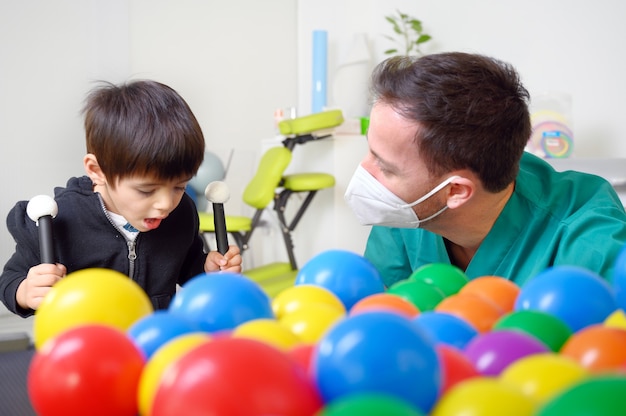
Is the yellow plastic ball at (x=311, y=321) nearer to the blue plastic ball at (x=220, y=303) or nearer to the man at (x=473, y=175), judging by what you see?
the blue plastic ball at (x=220, y=303)

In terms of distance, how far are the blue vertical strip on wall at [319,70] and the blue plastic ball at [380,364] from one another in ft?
12.1

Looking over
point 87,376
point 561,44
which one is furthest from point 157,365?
point 561,44

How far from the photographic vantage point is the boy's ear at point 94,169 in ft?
4.18

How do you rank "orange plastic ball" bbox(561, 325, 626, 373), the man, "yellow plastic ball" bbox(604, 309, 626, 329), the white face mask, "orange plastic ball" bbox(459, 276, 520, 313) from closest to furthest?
1. "orange plastic ball" bbox(561, 325, 626, 373)
2. "yellow plastic ball" bbox(604, 309, 626, 329)
3. "orange plastic ball" bbox(459, 276, 520, 313)
4. the man
5. the white face mask

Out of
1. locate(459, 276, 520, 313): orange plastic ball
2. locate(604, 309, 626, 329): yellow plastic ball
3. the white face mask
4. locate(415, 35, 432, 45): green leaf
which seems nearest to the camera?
locate(604, 309, 626, 329): yellow plastic ball

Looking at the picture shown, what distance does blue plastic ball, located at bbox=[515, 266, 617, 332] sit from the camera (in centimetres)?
70

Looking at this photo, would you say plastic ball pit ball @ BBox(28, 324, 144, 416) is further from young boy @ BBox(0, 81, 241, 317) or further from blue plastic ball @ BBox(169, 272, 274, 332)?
young boy @ BBox(0, 81, 241, 317)

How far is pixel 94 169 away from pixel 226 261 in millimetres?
316

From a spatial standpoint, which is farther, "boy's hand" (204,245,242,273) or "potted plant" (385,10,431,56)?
"potted plant" (385,10,431,56)

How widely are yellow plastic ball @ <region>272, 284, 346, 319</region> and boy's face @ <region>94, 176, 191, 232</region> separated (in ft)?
1.73

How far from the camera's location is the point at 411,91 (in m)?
1.21

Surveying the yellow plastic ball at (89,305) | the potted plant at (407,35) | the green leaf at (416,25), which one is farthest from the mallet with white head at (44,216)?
the green leaf at (416,25)

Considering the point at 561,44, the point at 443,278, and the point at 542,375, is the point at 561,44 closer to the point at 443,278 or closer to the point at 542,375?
the point at 443,278

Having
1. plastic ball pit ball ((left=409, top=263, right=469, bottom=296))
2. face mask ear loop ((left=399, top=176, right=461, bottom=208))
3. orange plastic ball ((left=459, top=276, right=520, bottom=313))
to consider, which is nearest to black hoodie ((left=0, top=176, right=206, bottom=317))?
face mask ear loop ((left=399, top=176, right=461, bottom=208))
